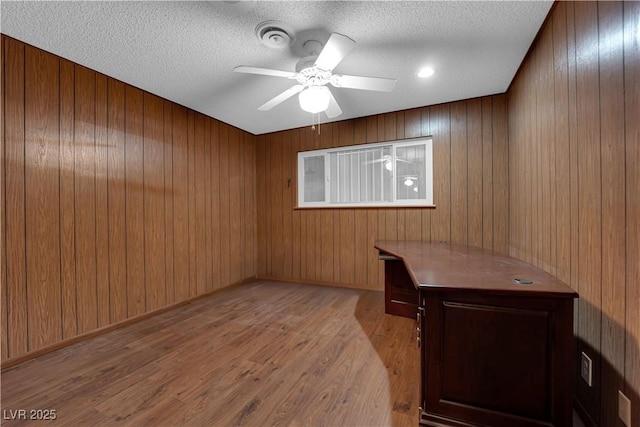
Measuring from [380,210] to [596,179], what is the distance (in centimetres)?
242

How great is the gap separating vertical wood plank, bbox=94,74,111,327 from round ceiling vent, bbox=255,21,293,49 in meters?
1.69

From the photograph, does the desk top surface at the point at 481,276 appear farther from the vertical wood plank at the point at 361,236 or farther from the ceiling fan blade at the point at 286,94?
the vertical wood plank at the point at 361,236

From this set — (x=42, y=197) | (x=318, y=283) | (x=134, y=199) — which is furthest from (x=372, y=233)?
(x=42, y=197)

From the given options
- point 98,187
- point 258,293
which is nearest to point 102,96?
point 98,187

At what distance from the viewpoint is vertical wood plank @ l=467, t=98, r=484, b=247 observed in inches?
123

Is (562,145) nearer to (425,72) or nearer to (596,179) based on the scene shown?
(596,179)

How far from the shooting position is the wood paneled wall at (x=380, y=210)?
308 centimetres

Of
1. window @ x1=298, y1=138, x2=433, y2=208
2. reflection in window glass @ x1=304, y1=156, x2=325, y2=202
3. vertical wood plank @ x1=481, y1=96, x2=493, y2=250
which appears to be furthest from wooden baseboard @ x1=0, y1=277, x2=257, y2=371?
vertical wood plank @ x1=481, y1=96, x2=493, y2=250

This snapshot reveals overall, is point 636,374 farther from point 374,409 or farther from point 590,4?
point 590,4

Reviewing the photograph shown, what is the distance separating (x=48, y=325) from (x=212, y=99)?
Result: 2538 millimetres

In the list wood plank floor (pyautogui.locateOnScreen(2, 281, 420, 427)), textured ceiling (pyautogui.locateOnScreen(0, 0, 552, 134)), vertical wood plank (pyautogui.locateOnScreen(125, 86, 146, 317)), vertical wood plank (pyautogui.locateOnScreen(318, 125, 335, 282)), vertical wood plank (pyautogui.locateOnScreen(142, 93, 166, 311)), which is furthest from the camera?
vertical wood plank (pyautogui.locateOnScreen(318, 125, 335, 282))

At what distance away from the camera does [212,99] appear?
3.04m

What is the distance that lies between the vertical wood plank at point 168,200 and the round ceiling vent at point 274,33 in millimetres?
1746

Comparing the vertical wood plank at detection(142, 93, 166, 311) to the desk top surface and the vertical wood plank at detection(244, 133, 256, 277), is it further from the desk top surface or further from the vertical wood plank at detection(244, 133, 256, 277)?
the desk top surface
